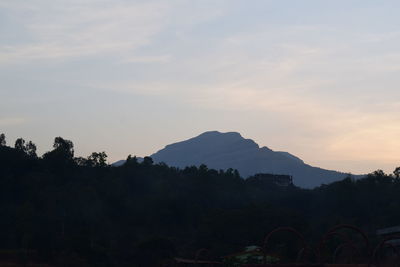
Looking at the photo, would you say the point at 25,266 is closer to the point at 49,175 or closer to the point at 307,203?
the point at 49,175

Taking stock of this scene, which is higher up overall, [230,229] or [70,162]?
[70,162]

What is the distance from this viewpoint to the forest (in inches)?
1594

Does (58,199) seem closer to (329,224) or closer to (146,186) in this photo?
(146,186)

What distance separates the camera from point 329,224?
150 ft

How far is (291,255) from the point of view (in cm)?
3650

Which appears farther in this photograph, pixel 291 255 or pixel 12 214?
pixel 12 214

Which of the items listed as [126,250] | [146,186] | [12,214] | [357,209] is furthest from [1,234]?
[357,209]

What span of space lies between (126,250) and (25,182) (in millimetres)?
14077

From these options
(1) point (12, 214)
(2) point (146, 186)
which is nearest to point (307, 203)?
(2) point (146, 186)

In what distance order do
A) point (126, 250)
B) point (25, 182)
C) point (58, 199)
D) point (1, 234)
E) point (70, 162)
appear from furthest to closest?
point (70, 162) → point (25, 182) → point (58, 199) → point (1, 234) → point (126, 250)

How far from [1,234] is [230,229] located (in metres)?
14.1

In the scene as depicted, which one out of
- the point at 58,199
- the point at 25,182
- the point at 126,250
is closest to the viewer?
the point at 126,250

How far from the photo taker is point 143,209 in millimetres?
53156

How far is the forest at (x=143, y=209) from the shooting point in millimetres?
40500
